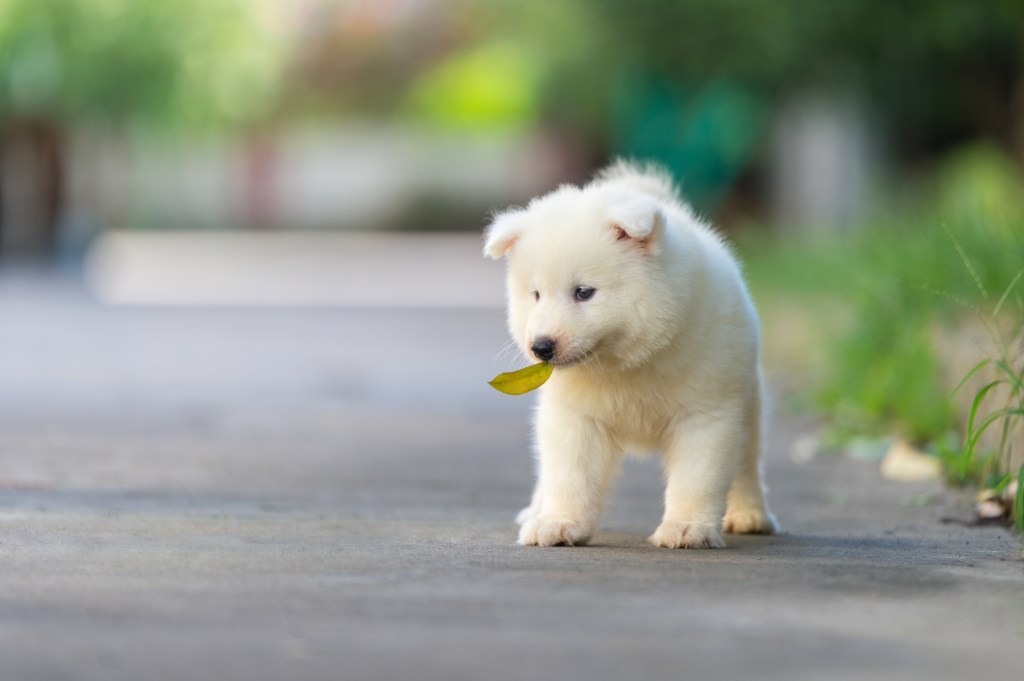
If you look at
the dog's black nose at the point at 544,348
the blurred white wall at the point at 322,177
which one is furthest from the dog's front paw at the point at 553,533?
the blurred white wall at the point at 322,177

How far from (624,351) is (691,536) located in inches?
24.9

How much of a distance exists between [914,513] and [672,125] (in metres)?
18.7

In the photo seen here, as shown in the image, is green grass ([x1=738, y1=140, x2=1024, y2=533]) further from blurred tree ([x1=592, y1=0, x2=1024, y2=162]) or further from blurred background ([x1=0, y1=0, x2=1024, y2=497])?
blurred tree ([x1=592, y1=0, x2=1024, y2=162])

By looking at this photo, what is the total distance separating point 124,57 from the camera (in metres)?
35.6

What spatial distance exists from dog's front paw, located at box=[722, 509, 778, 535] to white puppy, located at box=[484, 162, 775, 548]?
49cm

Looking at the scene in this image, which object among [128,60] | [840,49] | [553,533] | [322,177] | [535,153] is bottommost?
[553,533]

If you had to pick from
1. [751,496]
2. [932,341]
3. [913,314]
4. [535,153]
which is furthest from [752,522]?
[535,153]

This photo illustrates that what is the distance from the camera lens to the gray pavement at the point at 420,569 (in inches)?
144

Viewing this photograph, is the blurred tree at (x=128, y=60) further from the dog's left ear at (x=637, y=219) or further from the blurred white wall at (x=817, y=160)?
the dog's left ear at (x=637, y=219)

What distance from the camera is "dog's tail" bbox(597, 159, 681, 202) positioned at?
6302 millimetres

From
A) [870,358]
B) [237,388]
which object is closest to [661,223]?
[870,358]

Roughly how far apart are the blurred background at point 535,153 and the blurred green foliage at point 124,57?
0.06m

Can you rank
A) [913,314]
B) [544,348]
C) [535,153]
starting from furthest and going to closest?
[535,153]
[913,314]
[544,348]

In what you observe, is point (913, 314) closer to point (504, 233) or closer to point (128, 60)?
point (504, 233)
